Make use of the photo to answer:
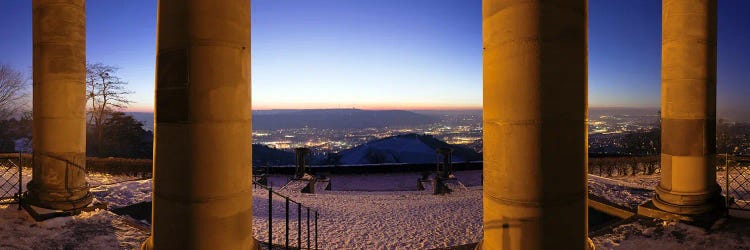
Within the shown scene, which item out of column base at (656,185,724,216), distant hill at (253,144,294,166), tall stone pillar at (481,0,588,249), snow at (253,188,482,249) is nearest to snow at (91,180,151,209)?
snow at (253,188,482,249)

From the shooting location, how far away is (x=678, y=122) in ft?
31.4

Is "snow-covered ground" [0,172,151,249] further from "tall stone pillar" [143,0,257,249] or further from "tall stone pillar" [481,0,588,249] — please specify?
"tall stone pillar" [481,0,588,249]

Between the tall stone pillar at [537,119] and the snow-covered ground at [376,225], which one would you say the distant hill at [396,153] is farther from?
the tall stone pillar at [537,119]

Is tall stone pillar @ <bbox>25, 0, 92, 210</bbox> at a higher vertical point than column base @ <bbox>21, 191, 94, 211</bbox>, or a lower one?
higher

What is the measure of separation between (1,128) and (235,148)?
47616 mm

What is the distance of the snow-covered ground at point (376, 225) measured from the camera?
8039 mm

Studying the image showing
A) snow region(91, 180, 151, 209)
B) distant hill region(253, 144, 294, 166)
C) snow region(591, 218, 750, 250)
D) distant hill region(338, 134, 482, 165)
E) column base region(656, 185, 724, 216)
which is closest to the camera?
snow region(591, 218, 750, 250)

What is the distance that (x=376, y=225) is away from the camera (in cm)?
1277

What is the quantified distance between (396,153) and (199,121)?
58.8 metres

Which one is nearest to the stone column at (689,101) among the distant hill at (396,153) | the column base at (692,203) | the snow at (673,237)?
the column base at (692,203)

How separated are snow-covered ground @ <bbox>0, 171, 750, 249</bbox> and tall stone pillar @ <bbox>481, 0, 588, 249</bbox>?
4.89 meters

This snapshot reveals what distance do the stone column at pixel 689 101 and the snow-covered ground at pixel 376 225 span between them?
903 millimetres

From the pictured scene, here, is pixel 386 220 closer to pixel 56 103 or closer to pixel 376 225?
pixel 376 225

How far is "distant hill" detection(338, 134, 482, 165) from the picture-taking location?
57094mm
